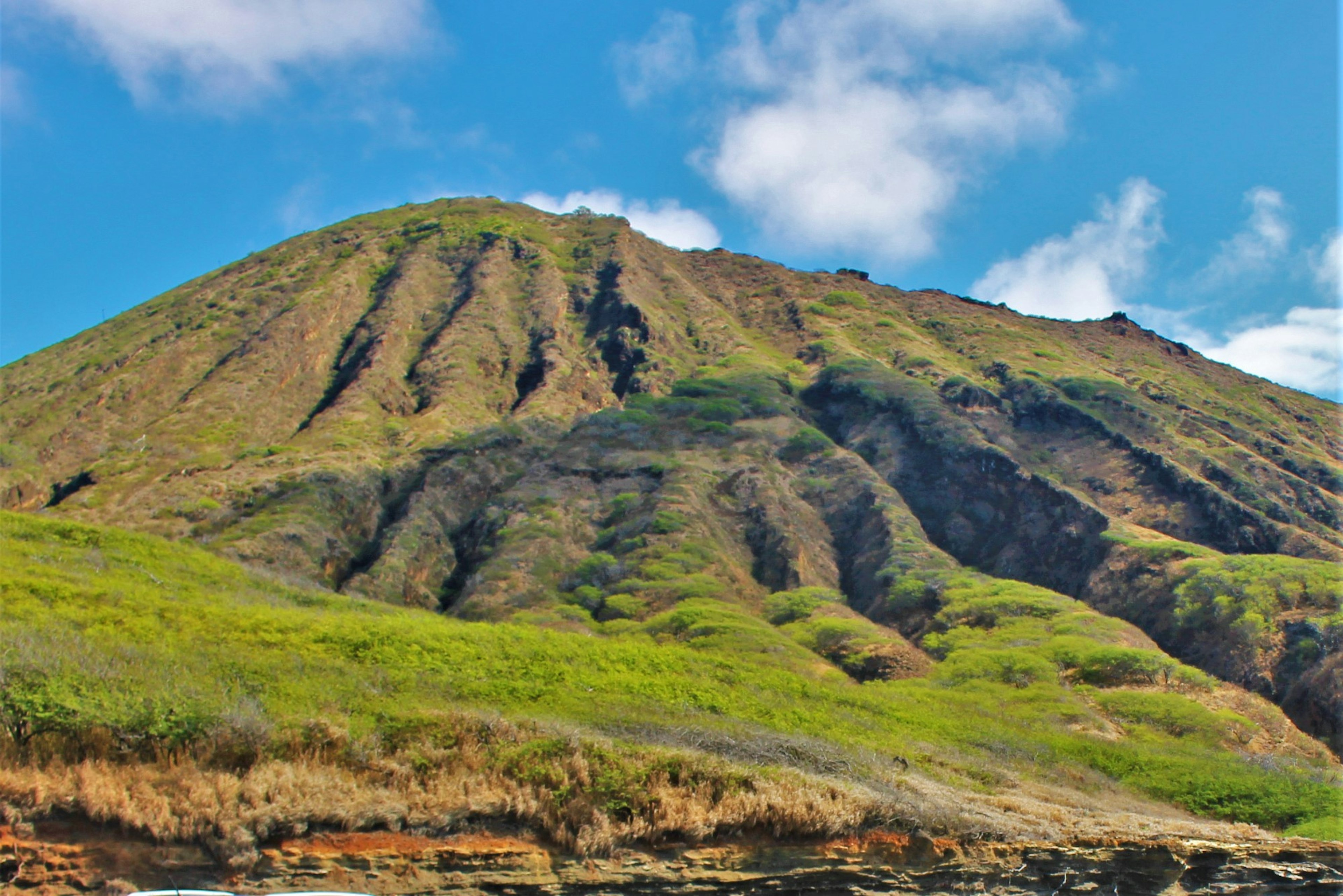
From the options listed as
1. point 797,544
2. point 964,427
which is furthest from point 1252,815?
point 964,427

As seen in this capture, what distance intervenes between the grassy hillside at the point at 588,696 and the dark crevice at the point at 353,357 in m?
32.4

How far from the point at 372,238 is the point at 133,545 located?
67.3 metres

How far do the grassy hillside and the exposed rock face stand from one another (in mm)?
469

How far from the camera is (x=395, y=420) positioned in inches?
2290

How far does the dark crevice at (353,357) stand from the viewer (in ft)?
203

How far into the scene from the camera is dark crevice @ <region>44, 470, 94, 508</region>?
48906 mm

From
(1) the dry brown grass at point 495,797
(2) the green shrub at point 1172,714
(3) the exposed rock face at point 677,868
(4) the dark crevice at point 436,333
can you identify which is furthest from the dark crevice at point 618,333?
(1) the dry brown grass at point 495,797

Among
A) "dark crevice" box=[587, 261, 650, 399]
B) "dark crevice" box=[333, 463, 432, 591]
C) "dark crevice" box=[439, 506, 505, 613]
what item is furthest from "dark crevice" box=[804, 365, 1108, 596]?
"dark crevice" box=[333, 463, 432, 591]

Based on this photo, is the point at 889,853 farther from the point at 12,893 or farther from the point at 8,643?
the point at 8,643

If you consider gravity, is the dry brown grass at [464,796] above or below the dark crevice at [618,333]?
below

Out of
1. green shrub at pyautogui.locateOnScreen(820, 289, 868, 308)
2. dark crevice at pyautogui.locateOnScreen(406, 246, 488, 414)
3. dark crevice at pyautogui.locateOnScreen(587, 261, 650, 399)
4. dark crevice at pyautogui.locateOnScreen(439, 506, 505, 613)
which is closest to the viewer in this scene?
dark crevice at pyautogui.locateOnScreen(439, 506, 505, 613)

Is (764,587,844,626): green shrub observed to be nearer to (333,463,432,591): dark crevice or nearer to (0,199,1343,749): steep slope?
(0,199,1343,749): steep slope

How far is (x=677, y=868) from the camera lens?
12508mm

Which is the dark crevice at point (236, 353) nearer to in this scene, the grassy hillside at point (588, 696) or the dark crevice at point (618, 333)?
the dark crevice at point (618, 333)
